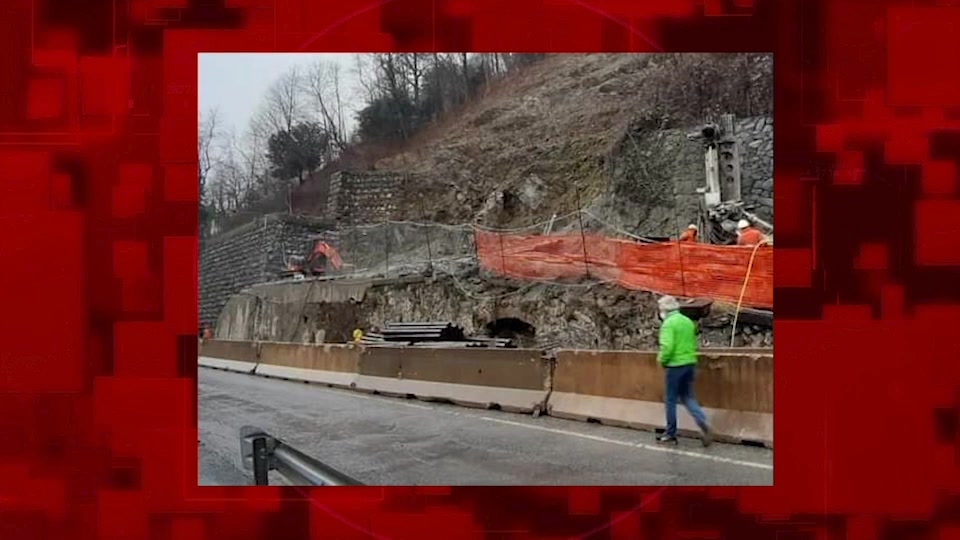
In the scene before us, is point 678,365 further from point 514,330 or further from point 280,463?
point 280,463

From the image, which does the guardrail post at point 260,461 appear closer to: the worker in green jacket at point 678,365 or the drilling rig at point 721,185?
the worker in green jacket at point 678,365

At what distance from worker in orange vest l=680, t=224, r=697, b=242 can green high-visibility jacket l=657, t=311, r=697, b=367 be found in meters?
0.74

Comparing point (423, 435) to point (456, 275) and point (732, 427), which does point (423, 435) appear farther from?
point (732, 427)

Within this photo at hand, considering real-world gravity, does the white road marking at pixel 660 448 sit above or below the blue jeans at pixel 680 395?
below

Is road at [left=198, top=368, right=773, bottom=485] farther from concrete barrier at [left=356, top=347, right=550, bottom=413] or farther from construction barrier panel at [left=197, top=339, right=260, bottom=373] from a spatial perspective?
concrete barrier at [left=356, top=347, right=550, bottom=413]

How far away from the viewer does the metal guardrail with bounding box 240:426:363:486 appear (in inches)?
211

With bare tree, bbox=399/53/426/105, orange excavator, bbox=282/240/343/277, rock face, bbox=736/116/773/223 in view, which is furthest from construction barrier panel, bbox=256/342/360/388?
rock face, bbox=736/116/773/223

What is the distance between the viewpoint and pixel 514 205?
6.08m

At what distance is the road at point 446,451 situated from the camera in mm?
5426

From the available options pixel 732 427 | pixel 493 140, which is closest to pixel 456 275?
pixel 493 140

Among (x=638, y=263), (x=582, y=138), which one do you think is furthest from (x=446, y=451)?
(x=582, y=138)

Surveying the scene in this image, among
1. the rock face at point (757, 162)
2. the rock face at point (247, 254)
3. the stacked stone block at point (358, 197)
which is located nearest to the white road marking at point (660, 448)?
the rock face at point (757, 162)

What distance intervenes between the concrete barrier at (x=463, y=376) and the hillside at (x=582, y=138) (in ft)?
4.06
